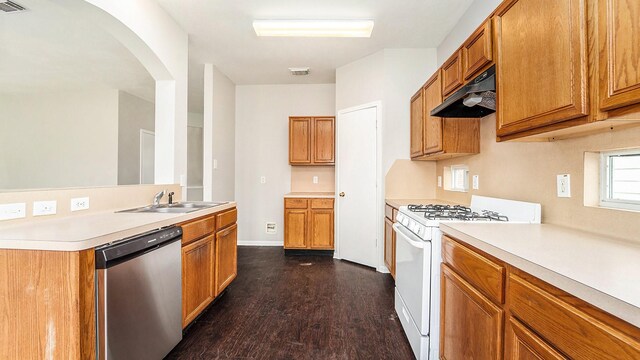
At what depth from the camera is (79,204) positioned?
172 centimetres

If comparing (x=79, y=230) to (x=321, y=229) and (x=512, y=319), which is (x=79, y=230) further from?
(x=321, y=229)

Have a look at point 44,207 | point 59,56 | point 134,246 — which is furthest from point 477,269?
point 59,56

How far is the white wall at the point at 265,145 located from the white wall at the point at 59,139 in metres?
2.40

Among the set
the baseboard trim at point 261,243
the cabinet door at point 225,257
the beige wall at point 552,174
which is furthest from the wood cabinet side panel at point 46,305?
the baseboard trim at point 261,243

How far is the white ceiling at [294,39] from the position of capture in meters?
2.49

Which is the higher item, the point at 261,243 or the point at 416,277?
the point at 416,277

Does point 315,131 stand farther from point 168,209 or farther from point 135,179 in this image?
point 135,179

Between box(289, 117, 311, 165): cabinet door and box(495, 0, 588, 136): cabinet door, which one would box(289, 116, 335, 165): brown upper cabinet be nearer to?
box(289, 117, 311, 165): cabinet door

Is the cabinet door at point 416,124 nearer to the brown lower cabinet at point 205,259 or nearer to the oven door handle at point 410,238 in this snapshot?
the oven door handle at point 410,238

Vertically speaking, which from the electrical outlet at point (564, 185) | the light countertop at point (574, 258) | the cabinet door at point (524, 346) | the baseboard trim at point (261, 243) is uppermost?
the electrical outlet at point (564, 185)

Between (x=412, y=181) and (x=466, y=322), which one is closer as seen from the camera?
(x=466, y=322)

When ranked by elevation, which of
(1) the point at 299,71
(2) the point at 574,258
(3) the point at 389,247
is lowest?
(3) the point at 389,247

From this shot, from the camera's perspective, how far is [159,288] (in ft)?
5.00

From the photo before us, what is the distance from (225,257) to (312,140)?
7.34ft
